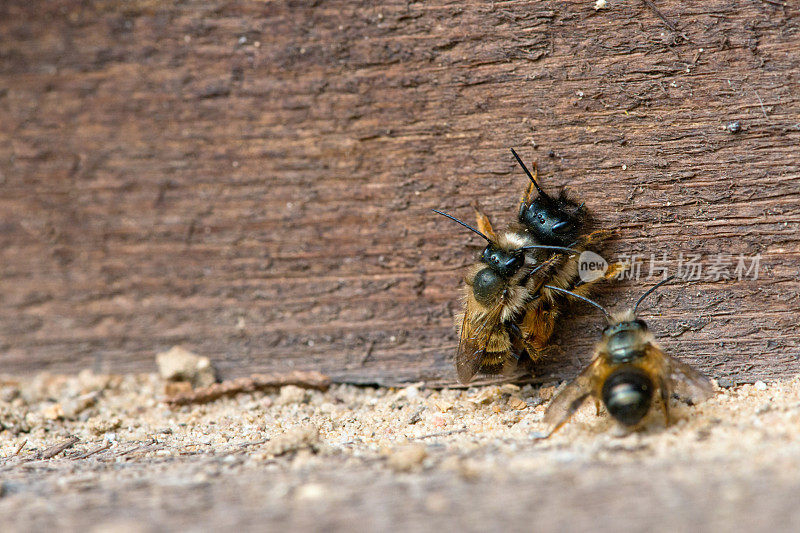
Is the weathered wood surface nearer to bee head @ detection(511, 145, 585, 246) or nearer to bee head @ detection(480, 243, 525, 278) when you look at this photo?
bee head @ detection(511, 145, 585, 246)

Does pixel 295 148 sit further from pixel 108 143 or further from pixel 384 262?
pixel 108 143

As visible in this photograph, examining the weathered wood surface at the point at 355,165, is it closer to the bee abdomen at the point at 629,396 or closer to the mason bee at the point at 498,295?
the mason bee at the point at 498,295

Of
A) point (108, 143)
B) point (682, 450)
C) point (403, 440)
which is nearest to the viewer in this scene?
point (682, 450)

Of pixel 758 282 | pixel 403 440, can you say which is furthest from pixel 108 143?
pixel 758 282

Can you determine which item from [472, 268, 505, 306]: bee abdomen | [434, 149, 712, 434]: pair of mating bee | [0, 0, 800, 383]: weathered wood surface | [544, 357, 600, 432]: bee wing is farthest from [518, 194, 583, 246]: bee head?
[544, 357, 600, 432]: bee wing

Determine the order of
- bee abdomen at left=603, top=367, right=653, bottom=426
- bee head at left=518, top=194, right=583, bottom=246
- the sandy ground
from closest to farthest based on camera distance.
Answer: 1. the sandy ground
2. bee abdomen at left=603, top=367, right=653, bottom=426
3. bee head at left=518, top=194, right=583, bottom=246

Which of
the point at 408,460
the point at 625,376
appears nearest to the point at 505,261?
the point at 625,376
